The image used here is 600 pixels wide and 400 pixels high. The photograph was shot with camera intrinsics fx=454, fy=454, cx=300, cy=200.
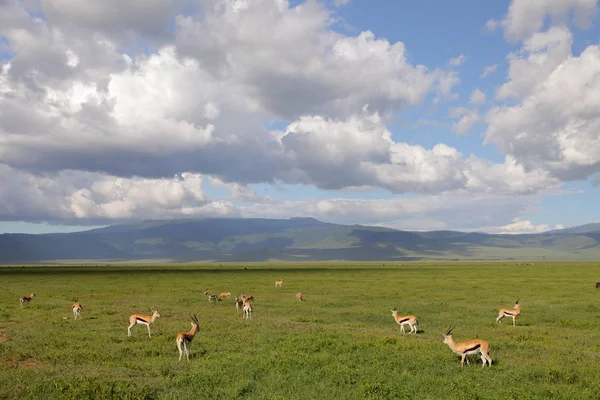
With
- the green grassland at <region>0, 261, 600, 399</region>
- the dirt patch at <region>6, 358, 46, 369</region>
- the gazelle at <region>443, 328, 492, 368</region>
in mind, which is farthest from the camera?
the gazelle at <region>443, 328, 492, 368</region>

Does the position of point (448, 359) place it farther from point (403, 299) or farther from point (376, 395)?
point (403, 299)

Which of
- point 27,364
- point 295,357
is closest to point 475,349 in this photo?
point 295,357

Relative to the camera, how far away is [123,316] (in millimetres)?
31078

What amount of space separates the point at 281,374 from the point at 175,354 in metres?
6.05

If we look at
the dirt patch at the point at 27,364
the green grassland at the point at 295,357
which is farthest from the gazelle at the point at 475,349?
the dirt patch at the point at 27,364

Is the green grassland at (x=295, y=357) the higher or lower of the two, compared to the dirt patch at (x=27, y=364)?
lower

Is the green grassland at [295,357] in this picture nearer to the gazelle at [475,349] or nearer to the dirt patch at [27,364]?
the dirt patch at [27,364]

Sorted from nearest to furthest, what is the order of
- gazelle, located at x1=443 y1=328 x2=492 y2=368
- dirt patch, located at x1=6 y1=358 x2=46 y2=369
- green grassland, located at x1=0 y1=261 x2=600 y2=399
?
green grassland, located at x1=0 y1=261 x2=600 y2=399
dirt patch, located at x1=6 y1=358 x2=46 y2=369
gazelle, located at x1=443 y1=328 x2=492 y2=368

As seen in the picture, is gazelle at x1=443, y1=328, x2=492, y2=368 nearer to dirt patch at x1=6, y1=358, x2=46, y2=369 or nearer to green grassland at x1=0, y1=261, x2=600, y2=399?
green grassland at x1=0, y1=261, x2=600, y2=399

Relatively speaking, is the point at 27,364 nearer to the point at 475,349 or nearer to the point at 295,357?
the point at 295,357

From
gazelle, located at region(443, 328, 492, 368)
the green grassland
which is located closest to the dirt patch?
the green grassland

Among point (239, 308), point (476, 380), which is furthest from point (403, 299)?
point (476, 380)

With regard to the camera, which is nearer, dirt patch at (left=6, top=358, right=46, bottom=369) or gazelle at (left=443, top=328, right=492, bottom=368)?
dirt patch at (left=6, top=358, right=46, bottom=369)

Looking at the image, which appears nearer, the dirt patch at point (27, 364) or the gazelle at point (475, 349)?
the dirt patch at point (27, 364)
